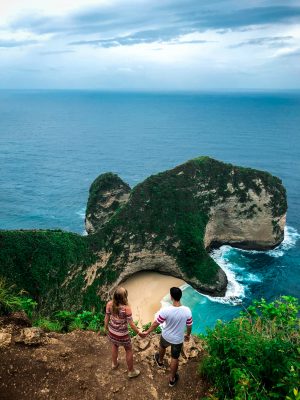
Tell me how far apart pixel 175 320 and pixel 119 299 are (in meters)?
1.56

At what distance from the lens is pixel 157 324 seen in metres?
9.14

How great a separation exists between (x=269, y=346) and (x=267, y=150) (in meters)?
111

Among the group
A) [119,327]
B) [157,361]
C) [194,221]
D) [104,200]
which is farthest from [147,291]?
[119,327]

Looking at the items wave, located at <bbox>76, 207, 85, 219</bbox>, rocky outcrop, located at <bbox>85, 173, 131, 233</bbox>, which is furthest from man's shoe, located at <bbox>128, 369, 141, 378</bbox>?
wave, located at <bbox>76, 207, 85, 219</bbox>

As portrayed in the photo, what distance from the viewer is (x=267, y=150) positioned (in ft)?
367

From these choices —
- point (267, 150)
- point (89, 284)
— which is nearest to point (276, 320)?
point (89, 284)

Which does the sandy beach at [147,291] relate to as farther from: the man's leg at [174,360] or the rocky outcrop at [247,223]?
the man's leg at [174,360]

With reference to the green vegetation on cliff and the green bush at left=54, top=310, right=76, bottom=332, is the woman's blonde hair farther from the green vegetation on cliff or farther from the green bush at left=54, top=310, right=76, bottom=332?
the green vegetation on cliff

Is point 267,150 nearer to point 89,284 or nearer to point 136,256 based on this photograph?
point 136,256

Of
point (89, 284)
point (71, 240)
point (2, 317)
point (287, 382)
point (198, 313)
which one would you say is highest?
point (287, 382)

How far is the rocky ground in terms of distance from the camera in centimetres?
884

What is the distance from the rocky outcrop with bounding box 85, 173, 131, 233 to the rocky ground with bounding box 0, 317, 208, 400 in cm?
4133

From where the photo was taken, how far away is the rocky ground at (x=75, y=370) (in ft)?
29.0

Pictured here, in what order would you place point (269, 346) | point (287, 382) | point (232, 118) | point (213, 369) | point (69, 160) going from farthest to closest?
point (232, 118) < point (69, 160) < point (213, 369) < point (269, 346) < point (287, 382)
